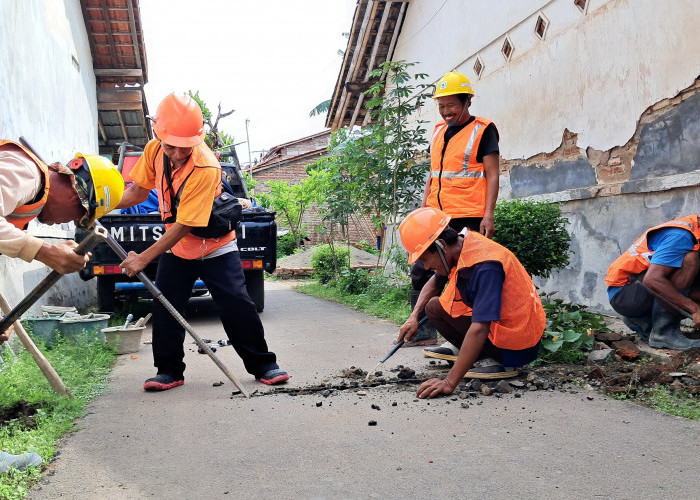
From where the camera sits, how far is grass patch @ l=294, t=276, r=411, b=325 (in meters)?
7.77

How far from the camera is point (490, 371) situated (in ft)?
13.8

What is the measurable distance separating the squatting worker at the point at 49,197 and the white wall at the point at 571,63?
500cm

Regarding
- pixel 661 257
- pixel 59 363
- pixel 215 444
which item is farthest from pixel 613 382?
pixel 59 363

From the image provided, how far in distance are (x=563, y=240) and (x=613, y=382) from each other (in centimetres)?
265

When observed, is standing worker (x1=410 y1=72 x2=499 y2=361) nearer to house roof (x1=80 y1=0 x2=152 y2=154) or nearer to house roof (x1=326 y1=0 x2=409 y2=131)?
house roof (x1=326 y1=0 x2=409 y2=131)

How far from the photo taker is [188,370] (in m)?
5.03

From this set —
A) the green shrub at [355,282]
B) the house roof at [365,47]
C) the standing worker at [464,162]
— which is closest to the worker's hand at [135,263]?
the standing worker at [464,162]

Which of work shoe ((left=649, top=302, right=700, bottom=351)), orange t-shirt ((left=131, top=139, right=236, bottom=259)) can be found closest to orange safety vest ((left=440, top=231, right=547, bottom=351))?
work shoe ((left=649, top=302, right=700, bottom=351))

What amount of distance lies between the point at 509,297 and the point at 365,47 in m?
10.2

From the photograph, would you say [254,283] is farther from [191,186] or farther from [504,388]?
[504,388]

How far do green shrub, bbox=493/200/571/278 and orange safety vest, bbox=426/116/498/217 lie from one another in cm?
145

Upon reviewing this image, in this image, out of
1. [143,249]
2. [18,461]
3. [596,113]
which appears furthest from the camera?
[143,249]

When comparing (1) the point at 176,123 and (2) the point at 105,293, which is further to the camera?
(2) the point at 105,293

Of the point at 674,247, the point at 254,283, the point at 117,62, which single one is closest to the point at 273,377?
the point at 674,247
